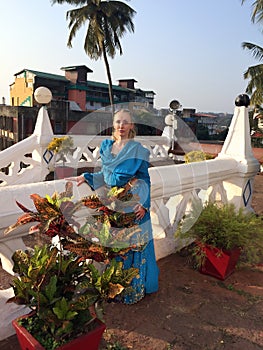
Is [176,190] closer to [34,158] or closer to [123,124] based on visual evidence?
[123,124]

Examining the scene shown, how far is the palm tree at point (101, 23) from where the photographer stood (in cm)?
1922

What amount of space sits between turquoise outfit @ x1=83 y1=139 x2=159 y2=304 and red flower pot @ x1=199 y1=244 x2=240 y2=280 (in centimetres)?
67

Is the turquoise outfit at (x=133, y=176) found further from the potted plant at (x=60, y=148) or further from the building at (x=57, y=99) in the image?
the building at (x=57, y=99)

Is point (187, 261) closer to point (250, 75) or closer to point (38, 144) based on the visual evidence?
point (38, 144)

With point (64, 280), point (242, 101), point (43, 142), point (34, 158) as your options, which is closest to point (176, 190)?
point (64, 280)

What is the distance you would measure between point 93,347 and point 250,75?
17193 millimetres

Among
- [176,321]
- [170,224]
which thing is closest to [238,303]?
[176,321]

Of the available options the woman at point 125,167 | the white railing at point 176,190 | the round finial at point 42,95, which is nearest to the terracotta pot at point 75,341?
the white railing at point 176,190

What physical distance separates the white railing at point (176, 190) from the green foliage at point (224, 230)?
0.23 meters

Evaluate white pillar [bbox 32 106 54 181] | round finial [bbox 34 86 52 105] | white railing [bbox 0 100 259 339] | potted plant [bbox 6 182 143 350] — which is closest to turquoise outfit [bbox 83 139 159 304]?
white railing [bbox 0 100 259 339]

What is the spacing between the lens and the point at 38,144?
6.57 meters

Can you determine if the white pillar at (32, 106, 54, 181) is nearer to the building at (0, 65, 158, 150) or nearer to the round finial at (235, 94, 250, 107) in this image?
the round finial at (235, 94, 250, 107)

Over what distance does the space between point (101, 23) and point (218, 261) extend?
19.7 metres

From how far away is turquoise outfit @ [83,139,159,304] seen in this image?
205 centimetres
